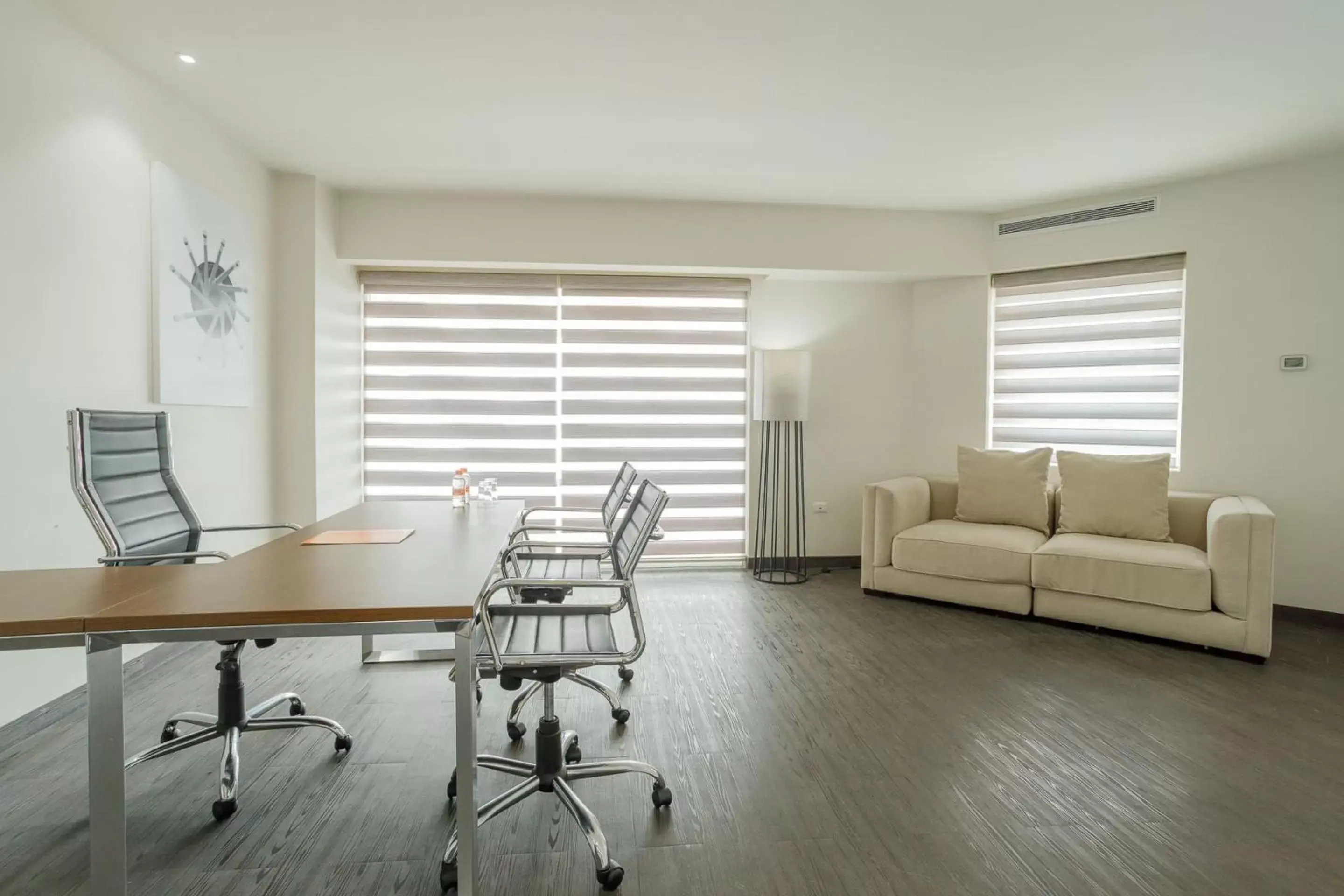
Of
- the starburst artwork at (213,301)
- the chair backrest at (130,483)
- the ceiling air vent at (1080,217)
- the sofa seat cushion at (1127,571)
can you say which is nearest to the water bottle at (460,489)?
the chair backrest at (130,483)

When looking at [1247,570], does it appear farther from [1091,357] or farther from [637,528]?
[637,528]

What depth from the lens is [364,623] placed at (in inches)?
59.5

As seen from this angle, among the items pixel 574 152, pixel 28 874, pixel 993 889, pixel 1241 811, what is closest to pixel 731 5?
pixel 574 152

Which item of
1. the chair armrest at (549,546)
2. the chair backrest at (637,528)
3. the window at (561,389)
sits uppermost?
the window at (561,389)

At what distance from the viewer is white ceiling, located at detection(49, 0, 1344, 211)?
8.81 feet

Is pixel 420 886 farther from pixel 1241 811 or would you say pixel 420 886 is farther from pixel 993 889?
pixel 1241 811

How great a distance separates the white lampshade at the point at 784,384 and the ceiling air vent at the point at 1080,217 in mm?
1856

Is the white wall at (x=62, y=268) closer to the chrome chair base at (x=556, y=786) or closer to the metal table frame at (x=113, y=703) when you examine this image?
the metal table frame at (x=113, y=703)

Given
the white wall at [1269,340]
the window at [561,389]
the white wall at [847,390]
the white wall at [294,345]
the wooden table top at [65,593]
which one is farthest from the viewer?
the white wall at [847,390]

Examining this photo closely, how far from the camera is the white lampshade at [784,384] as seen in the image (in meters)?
5.09

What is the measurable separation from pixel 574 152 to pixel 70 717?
3.65 meters

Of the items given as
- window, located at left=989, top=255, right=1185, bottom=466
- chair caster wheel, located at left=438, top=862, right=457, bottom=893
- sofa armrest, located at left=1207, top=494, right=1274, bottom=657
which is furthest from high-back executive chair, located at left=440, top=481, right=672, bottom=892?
window, located at left=989, top=255, right=1185, bottom=466

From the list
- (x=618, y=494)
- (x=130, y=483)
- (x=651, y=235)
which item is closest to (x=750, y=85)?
(x=651, y=235)

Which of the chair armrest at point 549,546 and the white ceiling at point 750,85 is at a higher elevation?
the white ceiling at point 750,85
